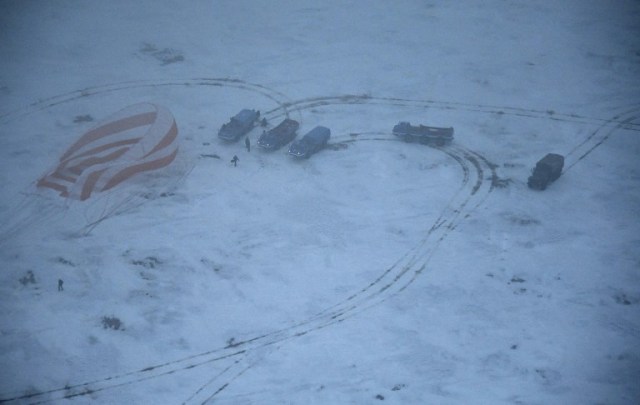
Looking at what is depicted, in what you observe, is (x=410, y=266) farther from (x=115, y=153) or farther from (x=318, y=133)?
(x=115, y=153)

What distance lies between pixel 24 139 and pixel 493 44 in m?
30.4

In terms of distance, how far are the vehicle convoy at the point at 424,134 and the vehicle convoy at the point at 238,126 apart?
7664 millimetres

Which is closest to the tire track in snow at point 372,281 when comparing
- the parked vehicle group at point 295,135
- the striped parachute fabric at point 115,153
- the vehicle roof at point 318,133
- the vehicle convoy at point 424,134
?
the vehicle convoy at point 424,134

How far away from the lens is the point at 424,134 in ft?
103

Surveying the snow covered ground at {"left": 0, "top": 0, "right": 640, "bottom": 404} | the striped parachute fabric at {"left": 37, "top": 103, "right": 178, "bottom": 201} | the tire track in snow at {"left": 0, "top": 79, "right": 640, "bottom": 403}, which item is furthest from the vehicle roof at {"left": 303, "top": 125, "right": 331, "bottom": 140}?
the striped parachute fabric at {"left": 37, "top": 103, "right": 178, "bottom": 201}

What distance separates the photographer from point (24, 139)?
31.1 metres

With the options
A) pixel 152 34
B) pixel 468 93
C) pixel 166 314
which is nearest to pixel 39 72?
pixel 152 34

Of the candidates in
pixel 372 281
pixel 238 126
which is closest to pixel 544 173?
pixel 372 281

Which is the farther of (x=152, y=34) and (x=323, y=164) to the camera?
(x=152, y=34)

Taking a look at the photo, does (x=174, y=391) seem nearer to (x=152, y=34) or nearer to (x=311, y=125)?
(x=311, y=125)

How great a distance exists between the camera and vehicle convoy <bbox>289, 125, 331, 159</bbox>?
29.9 meters

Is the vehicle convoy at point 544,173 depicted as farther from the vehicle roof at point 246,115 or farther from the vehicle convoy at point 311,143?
the vehicle roof at point 246,115

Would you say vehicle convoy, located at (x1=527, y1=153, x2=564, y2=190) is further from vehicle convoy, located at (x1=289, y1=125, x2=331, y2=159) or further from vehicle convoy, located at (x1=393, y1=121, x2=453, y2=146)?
vehicle convoy, located at (x1=289, y1=125, x2=331, y2=159)

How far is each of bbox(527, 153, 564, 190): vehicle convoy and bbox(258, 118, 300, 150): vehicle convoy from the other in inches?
471
